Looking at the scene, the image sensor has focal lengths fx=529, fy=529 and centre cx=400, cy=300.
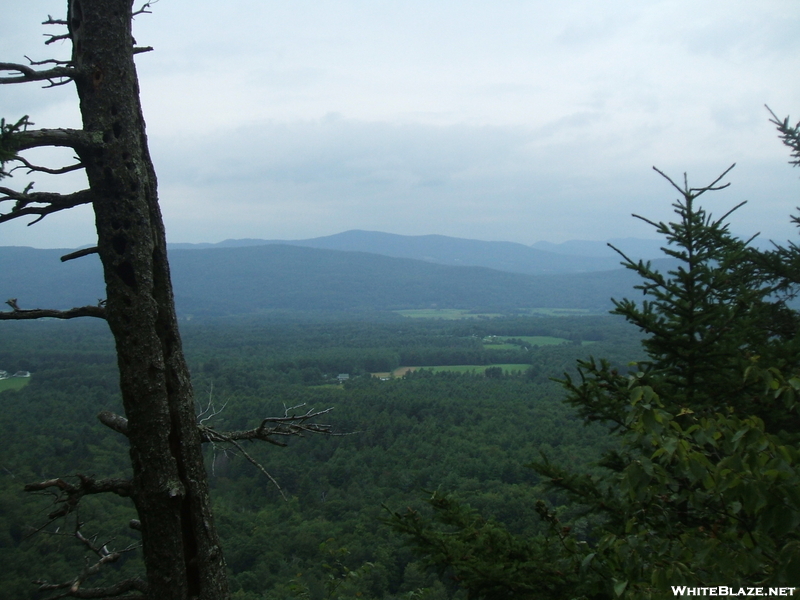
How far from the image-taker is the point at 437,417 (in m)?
38.1

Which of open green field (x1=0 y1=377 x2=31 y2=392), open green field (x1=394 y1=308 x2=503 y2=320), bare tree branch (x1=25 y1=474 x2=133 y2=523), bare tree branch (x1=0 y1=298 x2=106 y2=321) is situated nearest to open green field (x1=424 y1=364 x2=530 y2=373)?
open green field (x1=0 y1=377 x2=31 y2=392)

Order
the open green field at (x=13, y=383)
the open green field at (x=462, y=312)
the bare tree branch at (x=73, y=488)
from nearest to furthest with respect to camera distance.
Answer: the bare tree branch at (x=73, y=488)
the open green field at (x=13, y=383)
the open green field at (x=462, y=312)

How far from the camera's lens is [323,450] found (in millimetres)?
32594

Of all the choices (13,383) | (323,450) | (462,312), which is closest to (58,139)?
(323,450)

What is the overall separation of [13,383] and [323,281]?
117424mm

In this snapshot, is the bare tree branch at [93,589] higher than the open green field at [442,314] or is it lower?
higher

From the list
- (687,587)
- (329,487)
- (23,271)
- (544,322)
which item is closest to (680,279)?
(687,587)

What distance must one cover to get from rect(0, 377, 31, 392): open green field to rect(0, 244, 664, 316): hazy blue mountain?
255 feet

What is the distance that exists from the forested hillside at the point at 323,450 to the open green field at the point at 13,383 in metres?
1.04

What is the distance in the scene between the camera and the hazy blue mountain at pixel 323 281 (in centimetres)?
12900

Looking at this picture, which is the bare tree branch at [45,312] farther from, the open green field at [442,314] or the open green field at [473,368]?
the open green field at [442,314]

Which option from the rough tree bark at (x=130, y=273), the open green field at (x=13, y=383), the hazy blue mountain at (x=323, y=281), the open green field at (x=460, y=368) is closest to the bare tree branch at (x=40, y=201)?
the rough tree bark at (x=130, y=273)

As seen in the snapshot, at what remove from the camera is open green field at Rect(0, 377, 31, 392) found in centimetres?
4120

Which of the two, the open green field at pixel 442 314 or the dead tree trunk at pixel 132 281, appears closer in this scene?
the dead tree trunk at pixel 132 281
